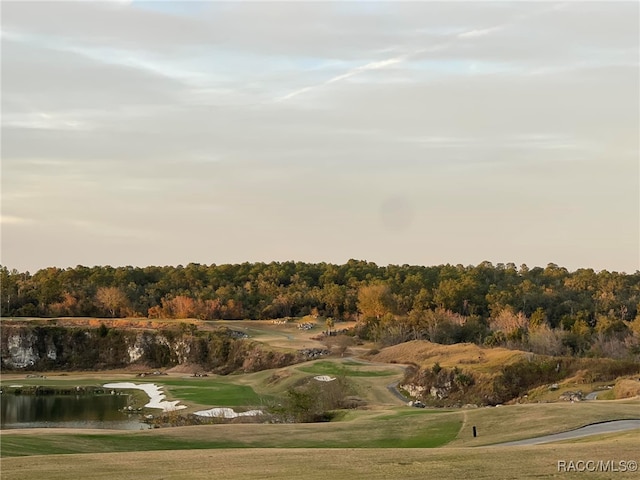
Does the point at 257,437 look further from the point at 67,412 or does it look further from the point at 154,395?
the point at 154,395

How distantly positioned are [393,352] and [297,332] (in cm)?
3218

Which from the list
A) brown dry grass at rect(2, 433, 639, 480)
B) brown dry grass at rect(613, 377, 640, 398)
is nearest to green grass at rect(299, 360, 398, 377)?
brown dry grass at rect(613, 377, 640, 398)

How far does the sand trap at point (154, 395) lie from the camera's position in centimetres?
6456

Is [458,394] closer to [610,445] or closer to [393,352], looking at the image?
[393,352]

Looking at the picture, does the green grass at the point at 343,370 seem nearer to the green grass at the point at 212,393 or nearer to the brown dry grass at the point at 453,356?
the brown dry grass at the point at 453,356

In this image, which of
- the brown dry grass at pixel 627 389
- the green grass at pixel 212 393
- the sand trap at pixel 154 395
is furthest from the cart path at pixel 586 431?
the sand trap at pixel 154 395

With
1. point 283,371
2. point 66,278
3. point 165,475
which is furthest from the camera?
point 66,278

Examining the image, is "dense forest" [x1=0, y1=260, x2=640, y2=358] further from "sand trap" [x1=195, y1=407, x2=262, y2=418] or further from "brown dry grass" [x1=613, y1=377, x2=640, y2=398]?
"sand trap" [x1=195, y1=407, x2=262, y2=418]

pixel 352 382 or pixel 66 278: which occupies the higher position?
pixel 66 278

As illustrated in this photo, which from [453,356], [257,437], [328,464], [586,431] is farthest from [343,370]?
[328,464]

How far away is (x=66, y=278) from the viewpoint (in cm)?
16050

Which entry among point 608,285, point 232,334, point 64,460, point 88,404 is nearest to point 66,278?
point 232,334

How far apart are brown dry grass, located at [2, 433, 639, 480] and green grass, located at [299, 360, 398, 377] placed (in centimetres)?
4699

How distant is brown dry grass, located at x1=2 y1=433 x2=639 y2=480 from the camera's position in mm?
20000
